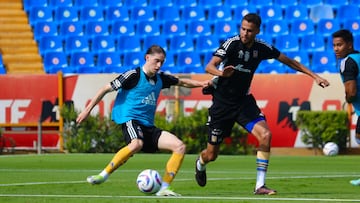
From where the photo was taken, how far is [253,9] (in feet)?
102

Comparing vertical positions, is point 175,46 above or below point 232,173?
above

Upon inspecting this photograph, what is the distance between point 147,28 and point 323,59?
5641 millimetres

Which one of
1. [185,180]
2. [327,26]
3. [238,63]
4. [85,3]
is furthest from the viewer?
[85,3]

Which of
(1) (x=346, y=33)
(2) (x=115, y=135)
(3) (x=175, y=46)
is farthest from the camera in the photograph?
(3) (x=175, y=46)

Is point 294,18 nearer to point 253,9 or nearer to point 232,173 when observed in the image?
point 253,9

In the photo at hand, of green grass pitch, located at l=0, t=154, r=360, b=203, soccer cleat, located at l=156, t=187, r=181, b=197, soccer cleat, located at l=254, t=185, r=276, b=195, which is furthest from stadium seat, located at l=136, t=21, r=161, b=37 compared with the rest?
soccer cleat, located at l=156, t=187, r=181, b=197

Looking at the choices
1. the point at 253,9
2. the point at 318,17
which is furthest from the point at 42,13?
the point at 318,17

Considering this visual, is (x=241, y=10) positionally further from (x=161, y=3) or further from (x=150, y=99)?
(x=150, y=99)

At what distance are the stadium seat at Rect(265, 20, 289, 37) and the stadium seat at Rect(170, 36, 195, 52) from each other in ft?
7.72

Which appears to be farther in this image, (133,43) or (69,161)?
(133,43)

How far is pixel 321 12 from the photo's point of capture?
3089cm

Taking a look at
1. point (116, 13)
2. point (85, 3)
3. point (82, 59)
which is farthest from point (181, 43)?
point (85, 3)

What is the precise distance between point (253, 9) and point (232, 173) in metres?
15.0

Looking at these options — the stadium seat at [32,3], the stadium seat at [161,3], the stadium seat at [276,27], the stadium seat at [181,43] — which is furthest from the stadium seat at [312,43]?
the stadium seat at [32,3]
